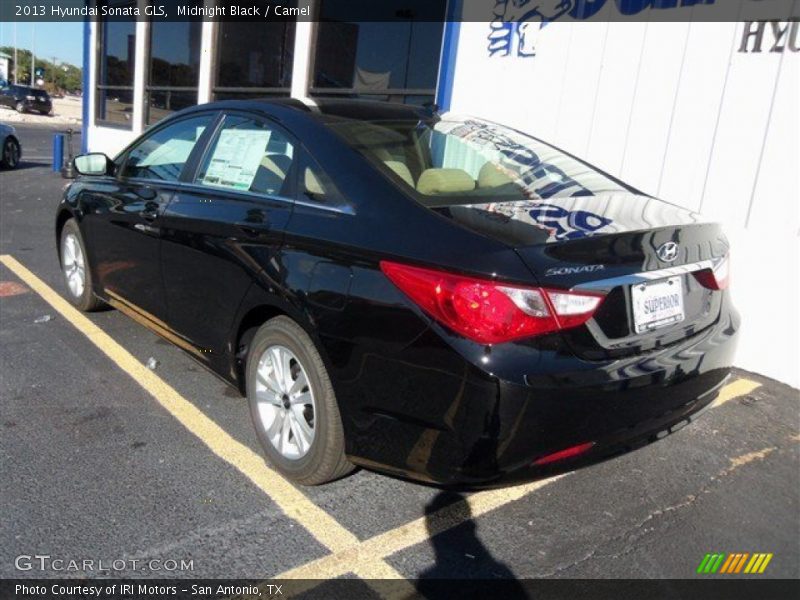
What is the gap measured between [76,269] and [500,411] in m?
4.06

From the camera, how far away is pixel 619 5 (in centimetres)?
532

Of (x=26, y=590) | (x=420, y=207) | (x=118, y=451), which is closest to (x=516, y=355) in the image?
(x=420, y=207)

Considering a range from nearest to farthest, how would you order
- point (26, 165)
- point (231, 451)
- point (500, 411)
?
point (500, 411)
point (231, 451)
point (26, 165)

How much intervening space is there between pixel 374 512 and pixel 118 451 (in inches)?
50.6

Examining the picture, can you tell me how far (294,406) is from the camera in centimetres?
292

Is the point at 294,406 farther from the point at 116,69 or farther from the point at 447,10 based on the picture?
the point at 116,69

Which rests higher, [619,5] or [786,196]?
[619,5]

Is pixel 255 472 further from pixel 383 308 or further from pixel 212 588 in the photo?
pixel 383 308

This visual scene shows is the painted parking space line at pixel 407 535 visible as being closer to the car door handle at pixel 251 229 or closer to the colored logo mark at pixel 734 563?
the colored logo mark at pixel 734 563

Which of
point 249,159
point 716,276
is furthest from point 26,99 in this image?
point 716,276

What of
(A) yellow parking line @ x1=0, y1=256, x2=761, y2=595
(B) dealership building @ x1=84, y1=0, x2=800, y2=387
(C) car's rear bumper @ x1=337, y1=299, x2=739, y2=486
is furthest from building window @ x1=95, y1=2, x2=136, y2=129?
(C) car's rear bumper @ x1=337, y1=299, x2=739, y2=486

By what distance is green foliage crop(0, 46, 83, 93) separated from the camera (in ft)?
261

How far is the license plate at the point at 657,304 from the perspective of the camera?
241cm

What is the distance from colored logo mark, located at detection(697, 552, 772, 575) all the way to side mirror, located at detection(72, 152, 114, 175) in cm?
405
